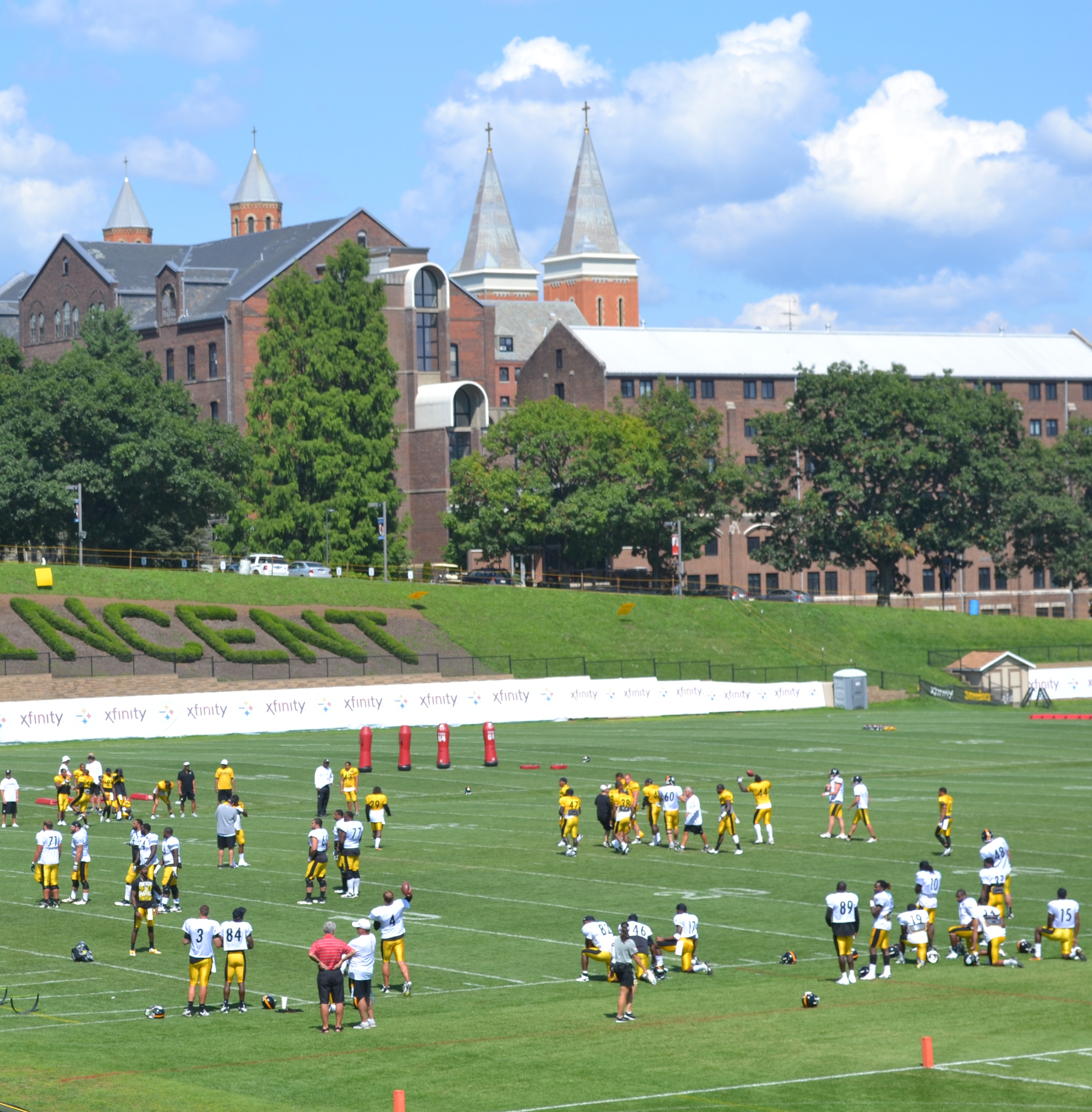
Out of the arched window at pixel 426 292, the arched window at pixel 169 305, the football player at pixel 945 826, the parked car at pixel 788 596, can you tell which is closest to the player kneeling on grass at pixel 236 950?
the football player at pixel 945 826

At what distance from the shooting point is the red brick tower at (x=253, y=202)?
650 ft

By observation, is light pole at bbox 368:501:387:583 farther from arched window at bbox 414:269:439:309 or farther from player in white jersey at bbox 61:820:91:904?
player in white jersey at bbox 61:820:91:904

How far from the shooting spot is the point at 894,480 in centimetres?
11356

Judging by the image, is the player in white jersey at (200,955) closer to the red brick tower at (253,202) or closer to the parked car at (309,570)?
the parked car at (309,570)

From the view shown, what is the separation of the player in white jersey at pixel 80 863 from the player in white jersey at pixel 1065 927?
17744 mm

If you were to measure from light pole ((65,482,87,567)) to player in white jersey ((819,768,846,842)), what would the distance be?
5414cm

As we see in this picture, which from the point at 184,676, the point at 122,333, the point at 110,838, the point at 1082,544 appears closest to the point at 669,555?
the point at 1082,544

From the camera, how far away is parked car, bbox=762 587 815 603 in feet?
370

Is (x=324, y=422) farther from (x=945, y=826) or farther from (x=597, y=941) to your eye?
(x=597, y=941)

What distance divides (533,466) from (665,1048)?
281 ft

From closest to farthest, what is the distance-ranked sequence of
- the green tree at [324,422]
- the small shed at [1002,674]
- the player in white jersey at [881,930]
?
1. the player in white jersey at [881,930]
2. the small shed at [1002,674]
3. the green tree at [324,422]

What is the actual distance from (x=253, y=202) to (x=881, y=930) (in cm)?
18028

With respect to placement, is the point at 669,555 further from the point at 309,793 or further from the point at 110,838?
the point at 110,838

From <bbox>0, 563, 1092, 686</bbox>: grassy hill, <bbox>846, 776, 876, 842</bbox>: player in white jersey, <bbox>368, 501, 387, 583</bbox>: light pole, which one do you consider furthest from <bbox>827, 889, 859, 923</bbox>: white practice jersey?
<bbox>368, 501, 387, 583</bbox>: light pole
